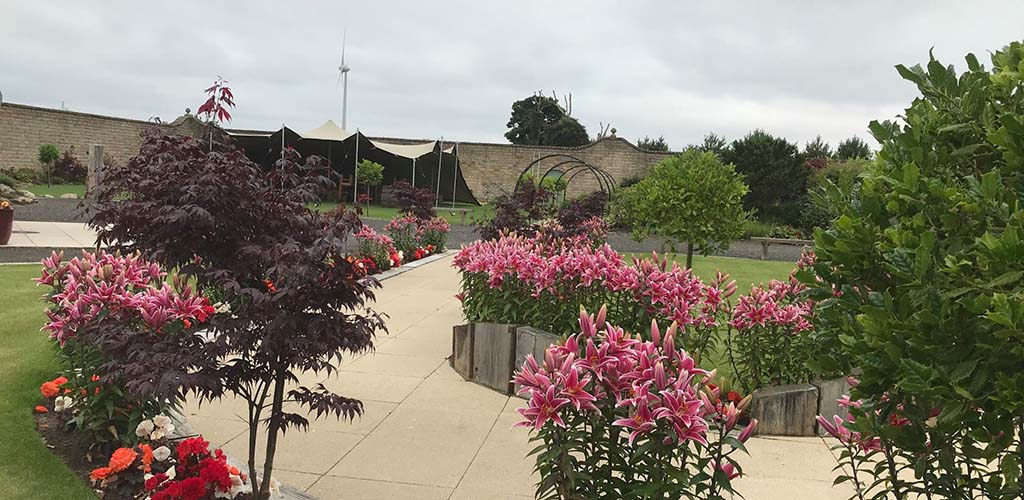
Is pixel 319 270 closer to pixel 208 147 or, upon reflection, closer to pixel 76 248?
pixel 208 147

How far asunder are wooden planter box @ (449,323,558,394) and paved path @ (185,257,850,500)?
4.5 inches

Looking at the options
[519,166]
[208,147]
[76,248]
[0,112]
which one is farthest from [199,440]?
[519,166]

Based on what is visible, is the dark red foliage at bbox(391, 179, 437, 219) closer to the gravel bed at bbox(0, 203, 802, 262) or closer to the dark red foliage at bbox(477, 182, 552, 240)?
the gravel bed at bbox(0, 203, 802, 262)

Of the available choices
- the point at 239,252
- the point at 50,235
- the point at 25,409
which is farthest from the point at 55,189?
the point at 239,252

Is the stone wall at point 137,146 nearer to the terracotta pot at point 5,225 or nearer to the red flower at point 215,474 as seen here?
the terracotta pot at point 5,225

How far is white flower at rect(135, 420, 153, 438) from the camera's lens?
324 centimetres

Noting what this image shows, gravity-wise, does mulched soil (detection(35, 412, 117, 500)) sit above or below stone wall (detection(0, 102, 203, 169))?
below

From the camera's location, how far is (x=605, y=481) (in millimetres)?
2414

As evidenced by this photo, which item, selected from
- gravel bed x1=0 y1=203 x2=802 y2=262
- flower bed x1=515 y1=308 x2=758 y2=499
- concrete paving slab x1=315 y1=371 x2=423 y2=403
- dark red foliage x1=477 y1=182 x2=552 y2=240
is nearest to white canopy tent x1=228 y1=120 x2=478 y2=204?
gravel bed x1=0 y1=203 x2=802 y2=262

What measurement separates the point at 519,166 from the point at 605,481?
109ft

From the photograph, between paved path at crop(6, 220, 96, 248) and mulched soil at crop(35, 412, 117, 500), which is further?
paved path at crop(6, 220, 96, 248)

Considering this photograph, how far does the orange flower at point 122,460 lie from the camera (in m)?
2.97

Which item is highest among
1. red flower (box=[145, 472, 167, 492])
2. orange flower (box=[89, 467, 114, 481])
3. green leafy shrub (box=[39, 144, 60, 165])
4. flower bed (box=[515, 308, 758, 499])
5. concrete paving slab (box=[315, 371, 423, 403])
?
green leafy shrub (box=[39, 144, 60, 165])

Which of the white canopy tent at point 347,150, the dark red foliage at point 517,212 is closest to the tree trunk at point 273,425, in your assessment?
the dark red foliage at point 517,212
